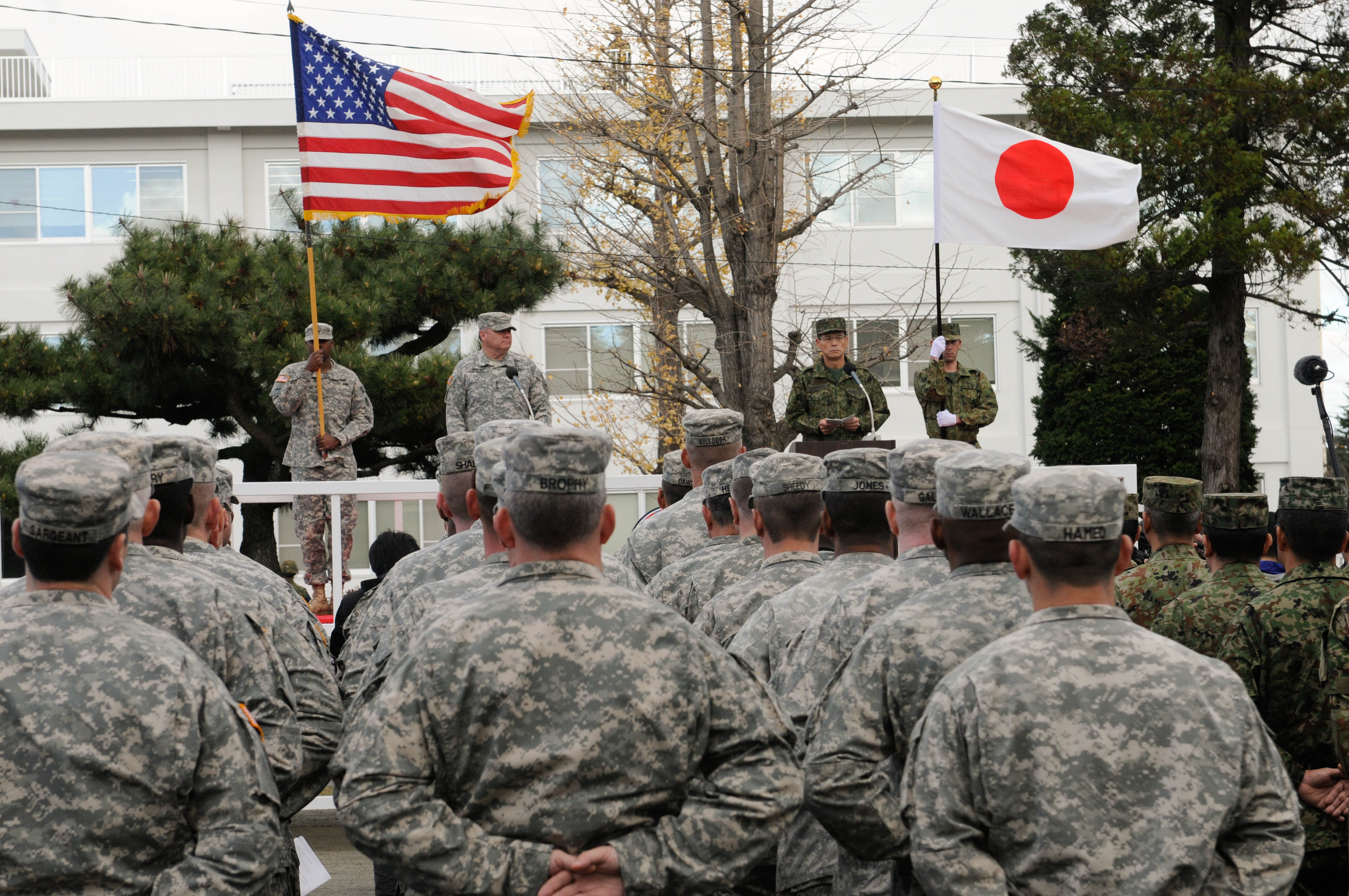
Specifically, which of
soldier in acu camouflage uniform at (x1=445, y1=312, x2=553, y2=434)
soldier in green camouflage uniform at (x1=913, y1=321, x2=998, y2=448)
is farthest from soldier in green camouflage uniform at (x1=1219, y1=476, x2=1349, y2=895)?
soldier in acu camouflage uniform at (x1=445, y1=312, x2=553, y2=434)

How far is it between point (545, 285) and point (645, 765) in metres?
14.6

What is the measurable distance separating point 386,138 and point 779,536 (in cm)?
685

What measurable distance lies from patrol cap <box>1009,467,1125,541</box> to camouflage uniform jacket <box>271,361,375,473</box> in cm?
845

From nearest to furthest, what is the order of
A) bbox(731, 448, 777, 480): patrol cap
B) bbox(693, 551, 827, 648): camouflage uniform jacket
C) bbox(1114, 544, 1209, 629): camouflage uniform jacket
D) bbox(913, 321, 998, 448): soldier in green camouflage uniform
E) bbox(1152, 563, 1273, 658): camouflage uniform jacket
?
bbox(693, 551, 827, 648): camouflage uniform jacket < bbox(1152, 563, 1273, 658): camouflage uniform jacket < bbox(731, 448, 777, 480): patrol cap < bbox(1114, 544, 1209, 629): camouflage uniform jacket < bbox(913, 321, 998, 448): soldier in green camouflage uniform

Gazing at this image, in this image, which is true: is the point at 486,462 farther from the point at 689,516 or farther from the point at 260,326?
→ the point at 260,326

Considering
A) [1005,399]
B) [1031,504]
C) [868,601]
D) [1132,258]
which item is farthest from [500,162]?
[1005,399]

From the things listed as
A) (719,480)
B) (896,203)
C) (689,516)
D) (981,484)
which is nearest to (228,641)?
(981,484)

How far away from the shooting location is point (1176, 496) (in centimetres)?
564

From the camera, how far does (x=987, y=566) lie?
10.6 feet

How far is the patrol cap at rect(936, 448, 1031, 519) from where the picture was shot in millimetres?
3180

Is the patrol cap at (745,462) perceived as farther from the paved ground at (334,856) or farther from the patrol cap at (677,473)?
the paved ground at (334,856)

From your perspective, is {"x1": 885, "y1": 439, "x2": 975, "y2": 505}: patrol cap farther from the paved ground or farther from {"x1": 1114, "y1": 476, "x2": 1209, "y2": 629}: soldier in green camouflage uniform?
the paved ground

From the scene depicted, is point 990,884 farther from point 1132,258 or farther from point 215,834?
point 1132,258

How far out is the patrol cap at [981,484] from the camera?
3180 mm
